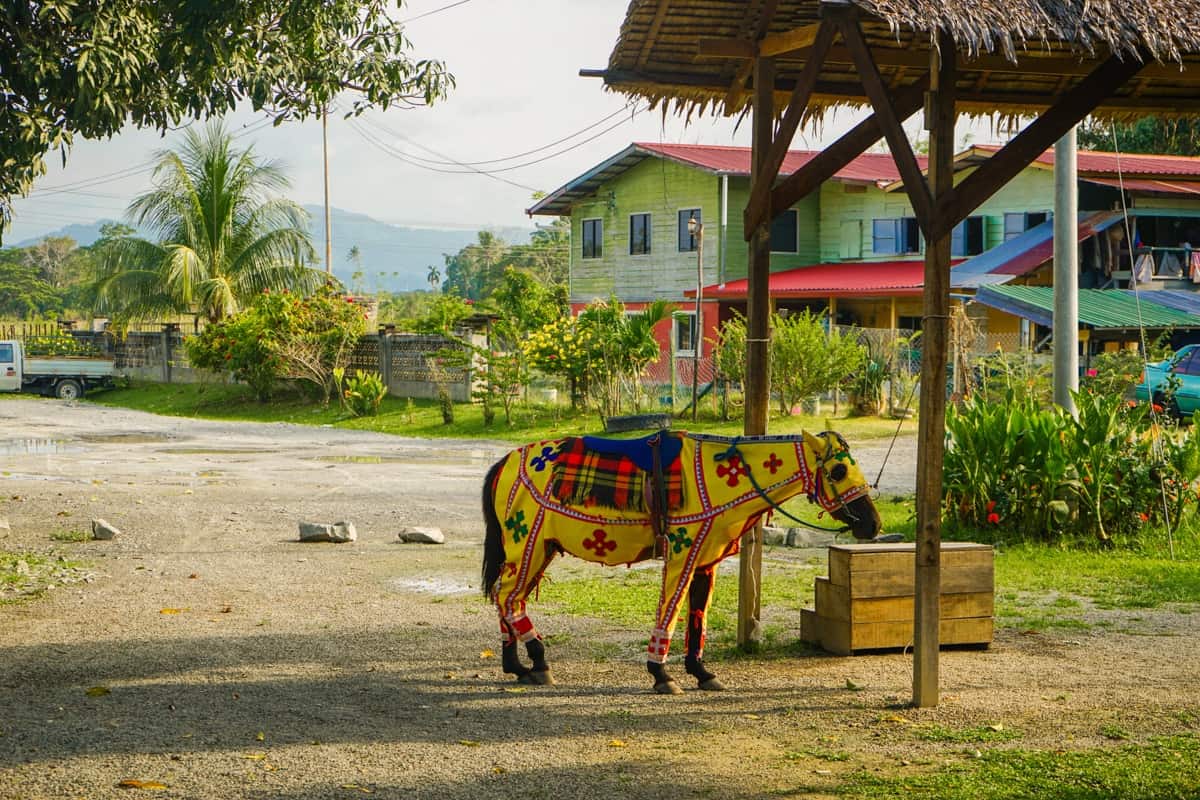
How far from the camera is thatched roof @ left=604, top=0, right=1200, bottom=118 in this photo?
21.6 feet

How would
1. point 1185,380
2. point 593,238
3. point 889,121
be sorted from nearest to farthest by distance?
point 889,121
point 1185,380
point 593,238

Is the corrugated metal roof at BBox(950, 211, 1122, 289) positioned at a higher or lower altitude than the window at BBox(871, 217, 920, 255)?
lower

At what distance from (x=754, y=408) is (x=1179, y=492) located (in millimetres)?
6265

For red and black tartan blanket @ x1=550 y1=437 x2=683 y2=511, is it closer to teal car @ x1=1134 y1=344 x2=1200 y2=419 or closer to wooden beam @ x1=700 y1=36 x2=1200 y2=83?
wooden beam @ x1=700 y1=36 x2=1200 y2=83

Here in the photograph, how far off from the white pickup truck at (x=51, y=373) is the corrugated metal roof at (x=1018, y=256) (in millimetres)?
26705

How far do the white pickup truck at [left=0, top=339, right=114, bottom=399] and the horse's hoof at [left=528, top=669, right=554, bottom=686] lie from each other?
36232 millimetres

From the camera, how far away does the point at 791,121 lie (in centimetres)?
785

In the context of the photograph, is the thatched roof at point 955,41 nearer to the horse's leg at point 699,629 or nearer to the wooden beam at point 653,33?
the wooden beam at point 653,33

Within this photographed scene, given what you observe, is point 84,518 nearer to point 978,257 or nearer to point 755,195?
point 755,195

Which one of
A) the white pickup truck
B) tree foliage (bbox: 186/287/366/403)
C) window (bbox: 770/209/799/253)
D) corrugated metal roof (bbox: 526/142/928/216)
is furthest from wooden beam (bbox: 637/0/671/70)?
the white pickup truck

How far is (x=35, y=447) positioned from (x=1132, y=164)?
89.9 feet

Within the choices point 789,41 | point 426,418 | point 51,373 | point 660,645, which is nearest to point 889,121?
point 789,41

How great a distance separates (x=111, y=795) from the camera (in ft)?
17.4

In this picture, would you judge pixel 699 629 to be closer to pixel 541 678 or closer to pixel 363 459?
pixel 541 678
